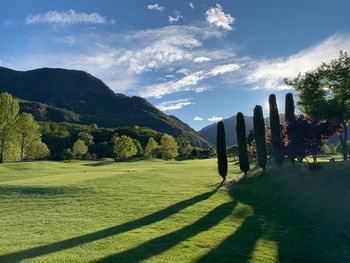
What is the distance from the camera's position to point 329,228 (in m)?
19.5

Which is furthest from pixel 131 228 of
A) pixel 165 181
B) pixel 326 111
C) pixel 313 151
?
pixel 326 111

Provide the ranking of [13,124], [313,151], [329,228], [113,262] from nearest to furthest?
[113,262], [329,228], [313,151], [13,124]

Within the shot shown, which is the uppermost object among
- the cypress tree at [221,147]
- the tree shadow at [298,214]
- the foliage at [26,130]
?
the foliage at [26,130]

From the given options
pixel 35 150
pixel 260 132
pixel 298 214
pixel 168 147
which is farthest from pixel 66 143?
pixel 298 214

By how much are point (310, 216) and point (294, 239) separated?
5049 millimetres

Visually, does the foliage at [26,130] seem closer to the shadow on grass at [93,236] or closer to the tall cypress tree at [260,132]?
the tall cypress tree at [260,132]

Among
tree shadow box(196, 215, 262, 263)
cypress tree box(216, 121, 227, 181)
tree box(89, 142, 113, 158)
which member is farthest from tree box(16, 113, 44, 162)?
tree shadow box(196, 215, 262, 263)

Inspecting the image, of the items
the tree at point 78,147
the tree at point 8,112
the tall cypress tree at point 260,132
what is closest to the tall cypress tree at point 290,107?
the tall cypress tree at point 260,132

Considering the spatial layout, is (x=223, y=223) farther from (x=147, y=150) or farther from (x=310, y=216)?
(x=147, y=150)

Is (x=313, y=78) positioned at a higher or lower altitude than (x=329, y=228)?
higher

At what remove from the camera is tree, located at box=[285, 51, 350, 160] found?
4095 centimetres

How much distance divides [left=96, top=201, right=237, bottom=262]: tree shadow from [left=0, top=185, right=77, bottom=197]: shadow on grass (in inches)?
546

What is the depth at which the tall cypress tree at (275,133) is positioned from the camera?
43.7 meters

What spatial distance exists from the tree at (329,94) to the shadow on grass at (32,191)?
2983cm
